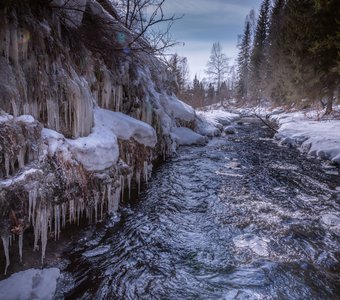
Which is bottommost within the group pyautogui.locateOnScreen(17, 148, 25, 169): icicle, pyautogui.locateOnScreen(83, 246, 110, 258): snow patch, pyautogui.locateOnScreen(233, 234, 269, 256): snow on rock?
pyautogui.locateOnScreen(83, 246, 110, 258): snow patch

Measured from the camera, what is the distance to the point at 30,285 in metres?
2.85

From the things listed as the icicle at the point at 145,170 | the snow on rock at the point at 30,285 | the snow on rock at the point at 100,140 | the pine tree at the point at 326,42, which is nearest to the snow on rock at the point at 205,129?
the pine tree at the point at 326,42

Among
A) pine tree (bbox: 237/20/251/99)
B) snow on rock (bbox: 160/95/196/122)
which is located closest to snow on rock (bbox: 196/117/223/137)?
snow on rock (bbox: 160/95/196/122)

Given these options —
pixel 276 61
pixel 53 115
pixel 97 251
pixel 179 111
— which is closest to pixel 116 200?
pixel 97 251

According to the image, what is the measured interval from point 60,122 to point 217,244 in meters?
3.30

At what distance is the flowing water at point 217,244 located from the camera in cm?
307

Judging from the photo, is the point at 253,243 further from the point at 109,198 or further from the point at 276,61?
the point at 276,61

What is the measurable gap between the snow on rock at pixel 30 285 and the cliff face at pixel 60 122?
27cm

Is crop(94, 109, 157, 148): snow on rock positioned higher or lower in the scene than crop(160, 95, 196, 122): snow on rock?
lower

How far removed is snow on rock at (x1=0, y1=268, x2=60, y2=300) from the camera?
271 cm

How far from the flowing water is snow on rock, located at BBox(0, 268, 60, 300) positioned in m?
0.14

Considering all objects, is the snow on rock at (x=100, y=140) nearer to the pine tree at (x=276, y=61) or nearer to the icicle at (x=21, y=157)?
the icicle at (x=21, y=157)

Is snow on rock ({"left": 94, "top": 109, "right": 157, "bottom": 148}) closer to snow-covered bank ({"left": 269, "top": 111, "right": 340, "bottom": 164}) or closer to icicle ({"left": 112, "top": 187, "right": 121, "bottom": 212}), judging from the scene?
icicle ({"left": 112, "top": 187, "right": 121, "bottom": 212})

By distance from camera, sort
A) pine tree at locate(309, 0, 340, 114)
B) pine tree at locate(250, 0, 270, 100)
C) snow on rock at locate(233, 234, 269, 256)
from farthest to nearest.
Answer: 1. pine tree at locate(250, 0, 270, 100)
2. pine tree at locate(309, 0, 340, 114)
3. snow on rock at locate(233, 234, 269, 256)
